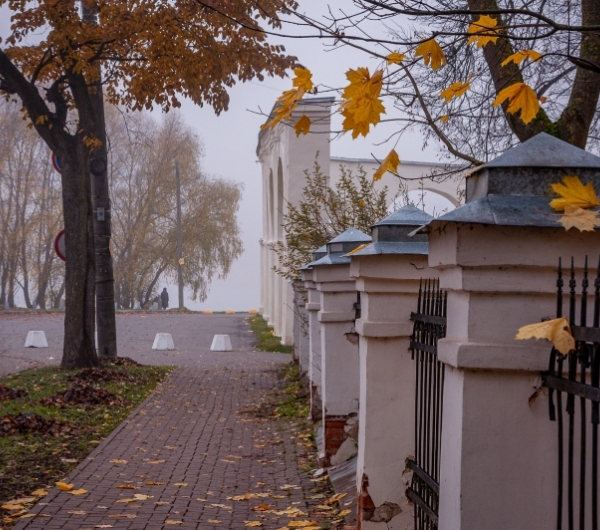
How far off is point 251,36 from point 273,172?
12971mm

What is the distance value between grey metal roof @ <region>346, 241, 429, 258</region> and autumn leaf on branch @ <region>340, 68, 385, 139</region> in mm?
1447

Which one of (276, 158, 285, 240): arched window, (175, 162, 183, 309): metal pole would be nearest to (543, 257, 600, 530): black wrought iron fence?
(276, 158, 285, 240): arched window

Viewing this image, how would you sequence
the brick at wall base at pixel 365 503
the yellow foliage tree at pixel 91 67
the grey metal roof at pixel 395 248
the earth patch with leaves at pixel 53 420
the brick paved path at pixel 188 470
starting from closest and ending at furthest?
the grey metal roof at pixel 395 248
the brick at wall base at pixel 365 503
the brick paved path at pixel 188 470
the earth patch with leaves at pixel 53 420
the yellow foliage tree at pixel 91 67

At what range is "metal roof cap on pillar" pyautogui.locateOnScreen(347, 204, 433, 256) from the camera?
5422 mm

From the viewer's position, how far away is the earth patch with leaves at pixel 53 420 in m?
7.97

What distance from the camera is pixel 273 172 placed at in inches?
1089

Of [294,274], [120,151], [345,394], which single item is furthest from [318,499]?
[120,151]

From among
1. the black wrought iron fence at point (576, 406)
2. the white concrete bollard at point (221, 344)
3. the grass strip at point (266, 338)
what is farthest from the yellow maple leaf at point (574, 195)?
the grass strip at point (266, 338)

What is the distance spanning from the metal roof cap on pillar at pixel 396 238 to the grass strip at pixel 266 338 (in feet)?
57.7

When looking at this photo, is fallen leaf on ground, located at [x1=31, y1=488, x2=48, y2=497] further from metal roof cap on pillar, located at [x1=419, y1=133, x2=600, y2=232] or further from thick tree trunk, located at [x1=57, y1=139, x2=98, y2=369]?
thick tree trunk, located at [x1=57, y1=139, x2=98, y2=369]

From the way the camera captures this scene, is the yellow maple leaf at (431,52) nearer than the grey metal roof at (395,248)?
Yes

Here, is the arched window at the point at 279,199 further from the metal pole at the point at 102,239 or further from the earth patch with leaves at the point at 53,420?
the earth patch with leaves at the point at 53,420

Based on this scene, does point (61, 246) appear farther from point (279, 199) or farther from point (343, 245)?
point (279, 199)

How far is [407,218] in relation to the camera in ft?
18.9
